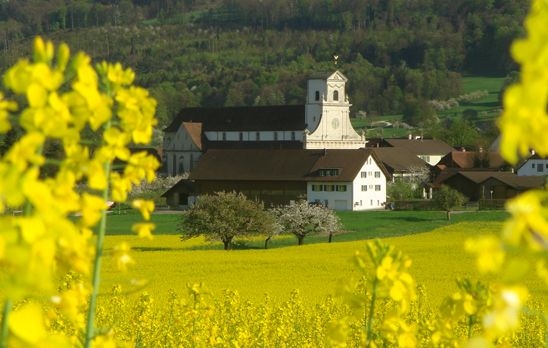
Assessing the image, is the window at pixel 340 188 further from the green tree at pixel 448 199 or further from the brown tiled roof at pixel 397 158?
the brown tiled roof at pixel 397 158

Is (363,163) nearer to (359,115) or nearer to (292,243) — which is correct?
(292,243)

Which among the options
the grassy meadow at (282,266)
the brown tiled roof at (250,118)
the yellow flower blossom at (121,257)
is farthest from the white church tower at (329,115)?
the yellow flower blossom at (121,257)

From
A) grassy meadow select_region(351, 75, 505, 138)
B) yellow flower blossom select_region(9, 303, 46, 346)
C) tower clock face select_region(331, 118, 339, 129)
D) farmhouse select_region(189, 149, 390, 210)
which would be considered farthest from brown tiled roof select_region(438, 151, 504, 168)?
yellow flower blossom select_region(9, 303, 46, 346)

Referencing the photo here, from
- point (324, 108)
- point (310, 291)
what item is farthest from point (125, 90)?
point (324, 108)

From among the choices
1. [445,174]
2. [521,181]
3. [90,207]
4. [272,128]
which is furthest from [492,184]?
[90,207]

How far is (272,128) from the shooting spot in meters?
88.4

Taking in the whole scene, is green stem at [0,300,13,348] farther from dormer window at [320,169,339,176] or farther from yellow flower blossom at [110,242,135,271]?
dormer window at [320,169,339,176]

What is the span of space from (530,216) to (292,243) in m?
40.4

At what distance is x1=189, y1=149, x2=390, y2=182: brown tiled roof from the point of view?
62.9m

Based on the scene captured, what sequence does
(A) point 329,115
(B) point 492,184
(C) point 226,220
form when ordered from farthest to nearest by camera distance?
1. (A) point 329,115
2. (B) point 492,184
3. (C) point 226,220

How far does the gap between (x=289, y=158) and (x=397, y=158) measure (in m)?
21.2

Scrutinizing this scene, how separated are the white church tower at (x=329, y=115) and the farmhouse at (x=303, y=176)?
548 inches

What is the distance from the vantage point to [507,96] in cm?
129

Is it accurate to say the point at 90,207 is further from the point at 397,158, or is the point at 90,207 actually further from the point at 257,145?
the point at 257,145
